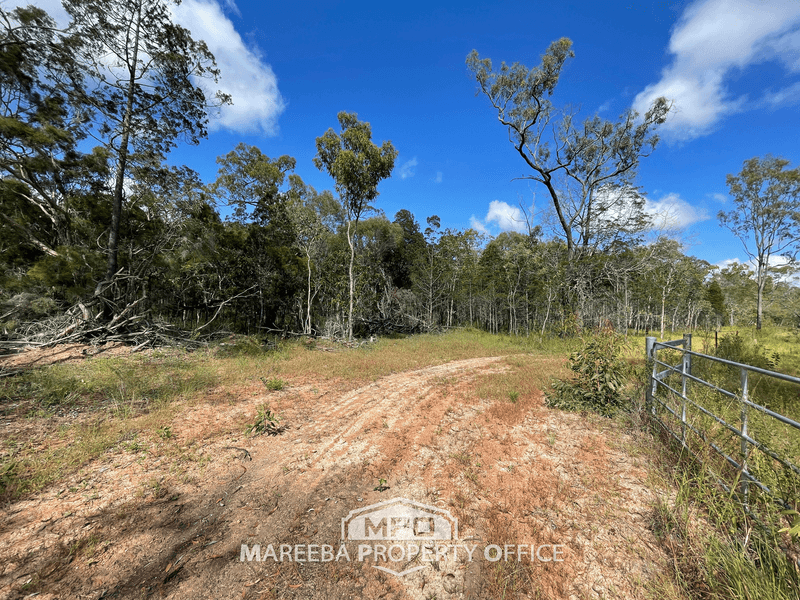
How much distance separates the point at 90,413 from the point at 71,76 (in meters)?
12.4

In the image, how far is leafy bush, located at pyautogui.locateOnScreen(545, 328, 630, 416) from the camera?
5.24 meters

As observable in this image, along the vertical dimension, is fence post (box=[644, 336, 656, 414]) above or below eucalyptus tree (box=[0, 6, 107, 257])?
below

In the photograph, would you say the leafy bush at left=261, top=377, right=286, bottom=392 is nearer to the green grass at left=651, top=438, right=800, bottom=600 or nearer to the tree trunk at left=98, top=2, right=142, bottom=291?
the green grass at left=651, top=438, right=800, bottom=600

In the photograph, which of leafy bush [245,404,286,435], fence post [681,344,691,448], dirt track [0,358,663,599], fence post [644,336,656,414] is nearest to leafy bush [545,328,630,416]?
fence post [644,336,656,414]

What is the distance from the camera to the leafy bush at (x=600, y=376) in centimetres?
524

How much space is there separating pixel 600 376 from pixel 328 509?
16.9ft

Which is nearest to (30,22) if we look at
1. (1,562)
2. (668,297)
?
(1,562)

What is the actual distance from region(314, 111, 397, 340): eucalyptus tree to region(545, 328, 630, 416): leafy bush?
35.2ft

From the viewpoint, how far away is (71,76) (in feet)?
32.2

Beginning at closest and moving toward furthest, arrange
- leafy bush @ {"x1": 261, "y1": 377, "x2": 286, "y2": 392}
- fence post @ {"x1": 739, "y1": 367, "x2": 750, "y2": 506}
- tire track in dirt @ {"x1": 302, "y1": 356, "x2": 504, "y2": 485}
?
fence post @ {"x1": 739, "y1": 367, "x2": 750, "y2": 506} < tire track in dirt @ {"x1": 302, "y1": 356, "x2": 504, "y2": 485} < leafy bush @ {"x1": 261, "y1": 377, "x2": 286, "y2": 392}

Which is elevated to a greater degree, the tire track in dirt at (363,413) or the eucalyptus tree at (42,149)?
the eucalyptus tree at (42,149)

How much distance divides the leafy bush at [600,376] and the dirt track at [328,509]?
0.63m

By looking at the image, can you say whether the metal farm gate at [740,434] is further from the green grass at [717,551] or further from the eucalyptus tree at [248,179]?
the eucalyptus tree at [248,179]

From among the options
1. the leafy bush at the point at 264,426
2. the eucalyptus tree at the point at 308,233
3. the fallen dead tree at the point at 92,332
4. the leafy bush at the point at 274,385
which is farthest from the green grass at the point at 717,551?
the eucalyptus tree at the point at 308,233
